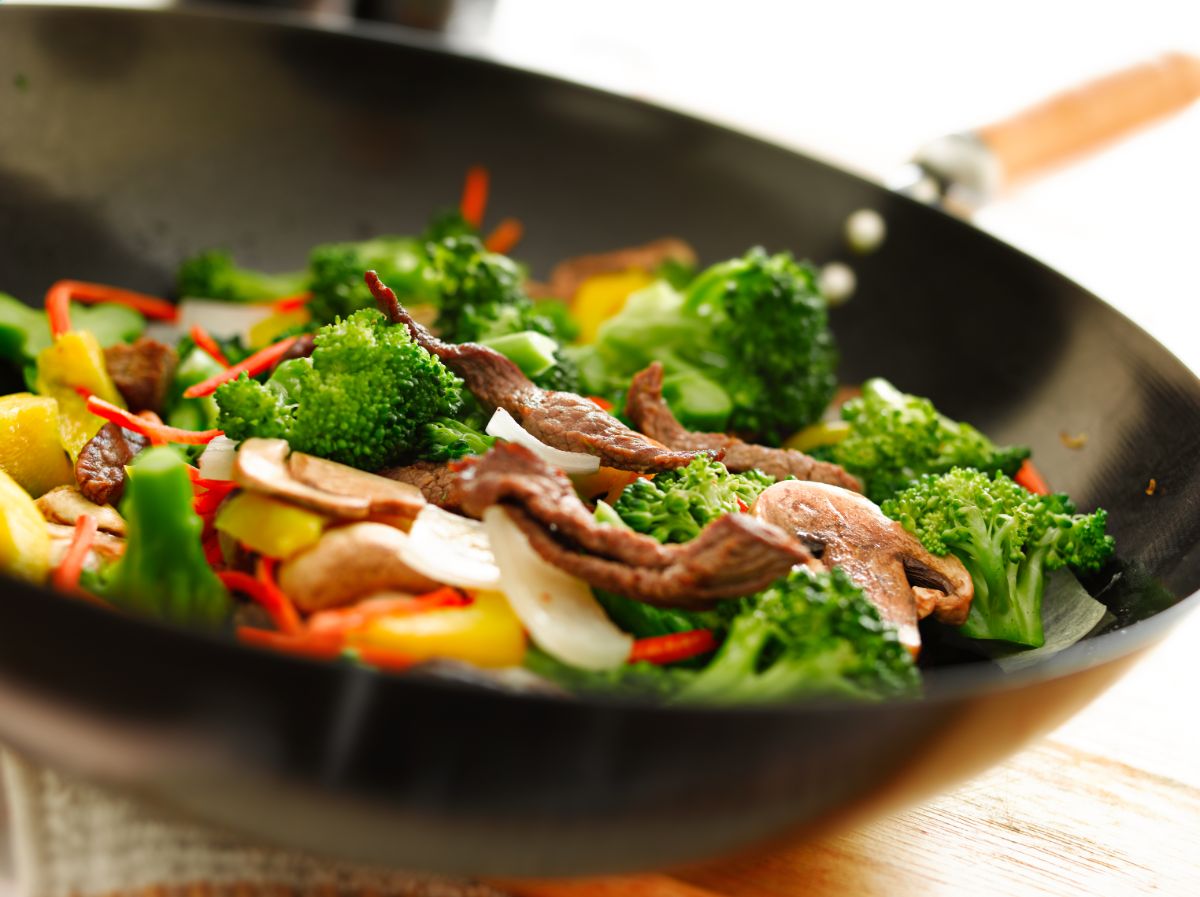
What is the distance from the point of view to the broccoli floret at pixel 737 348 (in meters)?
2.21

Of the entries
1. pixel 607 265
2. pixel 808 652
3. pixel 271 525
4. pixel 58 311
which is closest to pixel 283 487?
pixel 271 525

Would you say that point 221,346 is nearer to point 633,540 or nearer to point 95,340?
point 95,340

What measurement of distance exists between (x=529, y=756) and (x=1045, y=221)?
406 centimetres

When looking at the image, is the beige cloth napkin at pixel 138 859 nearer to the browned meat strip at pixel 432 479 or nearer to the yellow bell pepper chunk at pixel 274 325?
the browned meat strip at pixel 432 479

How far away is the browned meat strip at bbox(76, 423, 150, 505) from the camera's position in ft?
5.52

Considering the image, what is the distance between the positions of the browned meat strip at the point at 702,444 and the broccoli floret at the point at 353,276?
2.08 ft


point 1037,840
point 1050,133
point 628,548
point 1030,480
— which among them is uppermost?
point 1050,133

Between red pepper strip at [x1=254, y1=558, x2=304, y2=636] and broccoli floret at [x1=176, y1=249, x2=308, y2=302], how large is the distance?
118cm

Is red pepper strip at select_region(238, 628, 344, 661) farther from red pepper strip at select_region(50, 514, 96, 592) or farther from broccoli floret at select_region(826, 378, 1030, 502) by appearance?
broccoli floret at select_region(826, 378, 1030, 502)

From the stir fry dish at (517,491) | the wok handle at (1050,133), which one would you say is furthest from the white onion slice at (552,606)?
the wok handle at (1050,133)

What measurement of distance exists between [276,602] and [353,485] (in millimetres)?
201

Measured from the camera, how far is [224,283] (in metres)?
2.46

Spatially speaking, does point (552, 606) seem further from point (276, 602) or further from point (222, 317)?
point (222, 317)

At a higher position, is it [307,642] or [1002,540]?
[1002,540]
